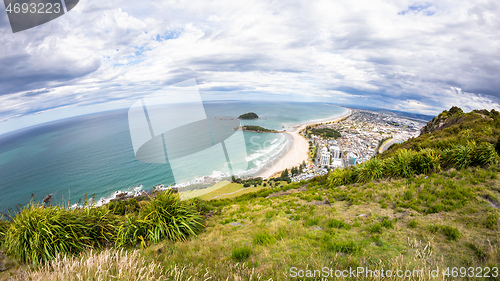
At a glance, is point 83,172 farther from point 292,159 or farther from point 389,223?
point 389,223

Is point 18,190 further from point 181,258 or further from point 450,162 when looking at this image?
point 450,162

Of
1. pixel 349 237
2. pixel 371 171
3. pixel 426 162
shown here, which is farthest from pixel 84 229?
pixel 426 162

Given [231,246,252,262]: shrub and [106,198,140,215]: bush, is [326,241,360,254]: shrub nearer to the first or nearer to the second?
[231,246,252,262]: shrub

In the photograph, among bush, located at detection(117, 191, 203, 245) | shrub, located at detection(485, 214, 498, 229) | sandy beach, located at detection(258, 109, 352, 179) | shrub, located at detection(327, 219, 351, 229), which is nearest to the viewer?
shrub, located at detection(485, 214, 498, 229)

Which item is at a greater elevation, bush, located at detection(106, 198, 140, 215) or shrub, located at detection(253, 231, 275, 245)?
shrub, located at detection(253, 231, 275, 245)

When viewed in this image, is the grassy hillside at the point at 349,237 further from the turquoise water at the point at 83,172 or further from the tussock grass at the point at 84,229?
the turquoise water at the point at 83,172

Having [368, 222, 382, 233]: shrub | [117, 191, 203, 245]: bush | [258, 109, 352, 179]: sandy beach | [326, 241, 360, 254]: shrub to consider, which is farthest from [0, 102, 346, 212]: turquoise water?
[326, 241, 360, 254]: shrub
